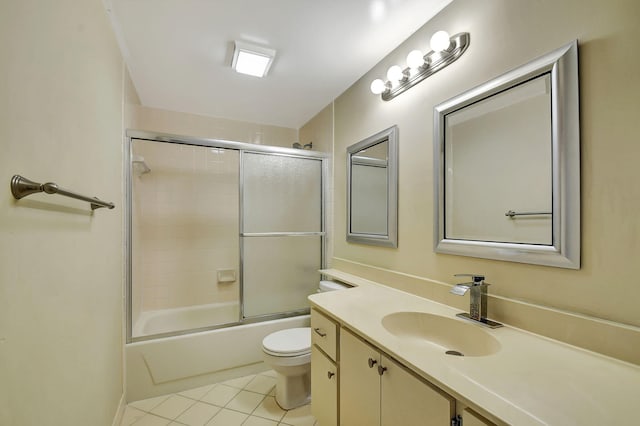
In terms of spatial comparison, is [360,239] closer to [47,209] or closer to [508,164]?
[508,164]

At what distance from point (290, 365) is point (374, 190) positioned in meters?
1.30

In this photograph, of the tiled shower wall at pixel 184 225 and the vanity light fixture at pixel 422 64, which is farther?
the tiled shower wall at pixel 184 225

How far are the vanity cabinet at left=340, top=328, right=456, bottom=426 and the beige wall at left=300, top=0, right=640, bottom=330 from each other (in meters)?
0.56

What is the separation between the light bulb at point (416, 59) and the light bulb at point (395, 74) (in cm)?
10

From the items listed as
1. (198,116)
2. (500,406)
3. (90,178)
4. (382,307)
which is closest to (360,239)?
(382,307)

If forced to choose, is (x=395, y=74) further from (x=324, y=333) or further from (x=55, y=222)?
(x=55, y=222)

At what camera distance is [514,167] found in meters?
1.11

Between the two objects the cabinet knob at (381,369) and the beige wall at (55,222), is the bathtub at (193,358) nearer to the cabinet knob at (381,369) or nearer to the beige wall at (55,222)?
the beige wall at (55,222)

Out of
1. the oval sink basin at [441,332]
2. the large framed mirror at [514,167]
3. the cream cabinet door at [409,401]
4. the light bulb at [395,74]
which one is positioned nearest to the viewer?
the cream cabinet door at [409,401]

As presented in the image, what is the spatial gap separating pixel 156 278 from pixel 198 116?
172cm

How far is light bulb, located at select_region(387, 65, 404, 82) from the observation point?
5.25 ft

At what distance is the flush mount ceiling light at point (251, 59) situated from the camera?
171 centimetres

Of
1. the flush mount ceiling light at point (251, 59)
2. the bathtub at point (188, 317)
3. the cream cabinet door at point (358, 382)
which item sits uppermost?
the flush mount ceiling light at point (251, 59)

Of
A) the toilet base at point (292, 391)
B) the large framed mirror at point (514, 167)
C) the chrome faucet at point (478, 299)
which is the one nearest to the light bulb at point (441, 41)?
the large framed mirror at point (514, 167)
